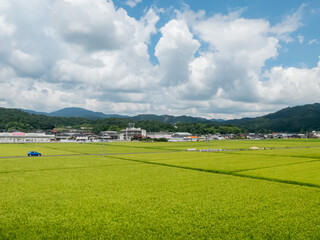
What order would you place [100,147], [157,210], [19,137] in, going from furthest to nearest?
[19,137] < [100,147] < [157,210]

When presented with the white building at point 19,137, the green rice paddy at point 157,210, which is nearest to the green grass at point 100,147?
the green rice paddy at point 157,210

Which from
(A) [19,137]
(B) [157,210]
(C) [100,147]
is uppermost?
(B) [157,210]

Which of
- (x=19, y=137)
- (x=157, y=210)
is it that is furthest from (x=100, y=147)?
(x=19, y=137)

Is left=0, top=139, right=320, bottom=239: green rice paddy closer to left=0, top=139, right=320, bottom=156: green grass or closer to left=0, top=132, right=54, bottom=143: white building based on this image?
left=0, top=139, right=320, bottom=156: green grass

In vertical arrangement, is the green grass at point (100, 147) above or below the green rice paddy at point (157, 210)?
below

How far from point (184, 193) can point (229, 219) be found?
593 cm

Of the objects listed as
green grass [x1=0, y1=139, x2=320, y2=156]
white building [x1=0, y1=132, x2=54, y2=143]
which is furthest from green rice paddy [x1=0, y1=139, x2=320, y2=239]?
white building [x1=0, y1=132, x2=54, y2=143]

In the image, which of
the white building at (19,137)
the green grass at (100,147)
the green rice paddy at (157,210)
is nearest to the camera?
the green rice paddy at (157,210)

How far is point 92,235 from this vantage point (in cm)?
1027

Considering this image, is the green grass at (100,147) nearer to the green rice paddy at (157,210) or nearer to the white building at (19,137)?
the green rice paddy at (157,210)

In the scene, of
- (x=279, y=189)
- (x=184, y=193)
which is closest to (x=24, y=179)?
(x=184, y=193)

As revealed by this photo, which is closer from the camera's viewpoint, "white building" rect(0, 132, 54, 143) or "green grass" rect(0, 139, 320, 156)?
"green grass" rect(0, 139, 320, 156)

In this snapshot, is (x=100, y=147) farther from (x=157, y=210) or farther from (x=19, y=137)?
(x=19, y=137)

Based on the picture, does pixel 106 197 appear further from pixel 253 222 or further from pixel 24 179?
pixel 24 179
